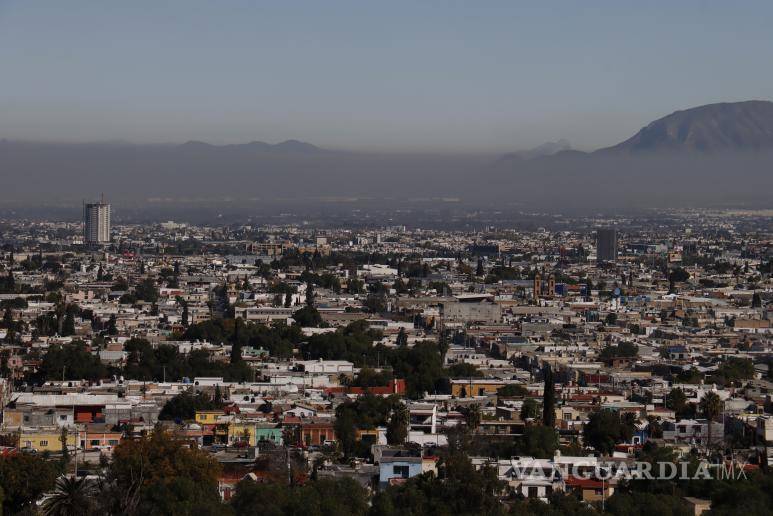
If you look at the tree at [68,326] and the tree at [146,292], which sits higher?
the tree at [68,326]

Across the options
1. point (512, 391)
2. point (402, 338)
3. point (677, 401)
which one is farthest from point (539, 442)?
point (402, 338)

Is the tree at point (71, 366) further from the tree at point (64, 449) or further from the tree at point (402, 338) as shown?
the tree at point (402, 338)

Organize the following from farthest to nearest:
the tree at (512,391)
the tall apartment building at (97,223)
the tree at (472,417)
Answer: the tall apartment building at (97,223), the tree at (512,391), the tree at (472,417)

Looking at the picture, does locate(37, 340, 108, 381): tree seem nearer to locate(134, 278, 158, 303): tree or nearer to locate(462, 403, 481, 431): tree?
locate(462, 403, 481, 431): tree

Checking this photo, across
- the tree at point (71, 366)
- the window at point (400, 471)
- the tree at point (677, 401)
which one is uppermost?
the window at point (400, 471)

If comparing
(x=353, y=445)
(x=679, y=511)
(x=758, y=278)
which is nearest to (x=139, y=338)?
(x=353, y=445)

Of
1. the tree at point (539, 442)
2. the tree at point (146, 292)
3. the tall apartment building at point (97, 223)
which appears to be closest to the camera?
the tree at point (539, 442)

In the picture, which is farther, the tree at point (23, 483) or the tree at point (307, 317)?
the tree at point (307, 317)

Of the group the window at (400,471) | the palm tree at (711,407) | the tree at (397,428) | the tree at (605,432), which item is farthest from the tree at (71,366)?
the window at (400,471)
